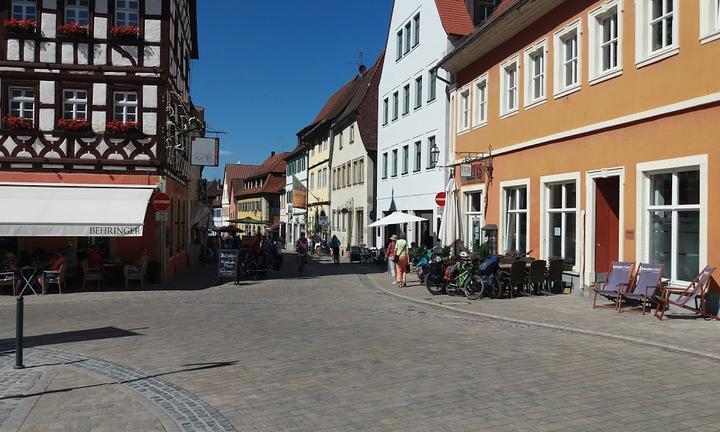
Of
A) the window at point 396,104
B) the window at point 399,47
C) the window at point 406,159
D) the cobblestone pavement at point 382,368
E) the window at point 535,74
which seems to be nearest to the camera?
the cobblestone pavement at point 382,368

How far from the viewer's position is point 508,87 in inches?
819

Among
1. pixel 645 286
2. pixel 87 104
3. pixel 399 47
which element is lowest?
pixel 645 286

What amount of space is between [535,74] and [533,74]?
0.08m

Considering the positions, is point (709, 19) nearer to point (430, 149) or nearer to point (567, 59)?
point (567, 59)

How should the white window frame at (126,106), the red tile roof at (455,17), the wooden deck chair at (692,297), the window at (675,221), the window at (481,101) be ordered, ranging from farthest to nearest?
the red tile roof at (455,17), the window at (481,101), the white window frame at (126,106), the window at (675,221), the wooden deck chair at (692,297)

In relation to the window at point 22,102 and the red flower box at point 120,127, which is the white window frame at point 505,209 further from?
the window at point 22,102

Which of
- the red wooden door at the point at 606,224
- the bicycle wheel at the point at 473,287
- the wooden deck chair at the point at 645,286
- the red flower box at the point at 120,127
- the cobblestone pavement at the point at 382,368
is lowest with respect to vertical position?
the cobblestone pavement at the point at 382,368

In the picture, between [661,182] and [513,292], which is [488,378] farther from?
[513,292]

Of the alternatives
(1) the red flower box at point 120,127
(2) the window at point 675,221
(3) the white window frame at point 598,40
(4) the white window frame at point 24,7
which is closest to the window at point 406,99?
(1) the red flower box at point 120,127

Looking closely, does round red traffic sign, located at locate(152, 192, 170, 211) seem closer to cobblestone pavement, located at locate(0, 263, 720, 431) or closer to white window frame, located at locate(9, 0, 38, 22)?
cobblestone pavement, located at locate(0, 263, 720, 431)

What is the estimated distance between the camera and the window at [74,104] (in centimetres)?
2069

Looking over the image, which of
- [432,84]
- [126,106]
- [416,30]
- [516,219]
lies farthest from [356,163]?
[516,219]

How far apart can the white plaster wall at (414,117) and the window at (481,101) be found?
2948mm

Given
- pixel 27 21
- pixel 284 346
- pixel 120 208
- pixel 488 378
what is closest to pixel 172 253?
pixel 120 208
